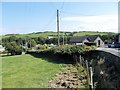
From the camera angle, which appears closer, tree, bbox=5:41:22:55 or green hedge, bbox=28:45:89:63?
green hedge, bbox=28:45:89:63

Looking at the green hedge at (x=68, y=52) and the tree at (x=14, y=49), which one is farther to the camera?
the tree at (x=14, y=49)

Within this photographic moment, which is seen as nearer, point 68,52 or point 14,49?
point 68,52

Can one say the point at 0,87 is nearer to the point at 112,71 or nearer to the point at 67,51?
the point at 112,71

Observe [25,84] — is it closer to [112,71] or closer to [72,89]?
[72,89]

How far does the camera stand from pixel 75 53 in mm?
29500

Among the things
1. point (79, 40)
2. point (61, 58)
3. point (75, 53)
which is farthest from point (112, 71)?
point (79, 40)

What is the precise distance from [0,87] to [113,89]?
7197mm

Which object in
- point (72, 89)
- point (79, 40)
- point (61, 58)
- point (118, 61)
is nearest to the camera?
point (72, 89)

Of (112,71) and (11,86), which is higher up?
(112,71)

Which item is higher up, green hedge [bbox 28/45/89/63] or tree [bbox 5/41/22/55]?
green hedge [bbox 28/45/89/63]

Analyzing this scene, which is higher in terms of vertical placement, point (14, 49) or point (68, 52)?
point (68, 52)

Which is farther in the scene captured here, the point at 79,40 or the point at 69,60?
the point at 79,40

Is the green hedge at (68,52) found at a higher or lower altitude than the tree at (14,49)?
higher

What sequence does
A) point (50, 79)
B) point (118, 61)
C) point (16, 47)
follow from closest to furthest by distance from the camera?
point (118, 61) < point (50, 79) < point (16, 47)
